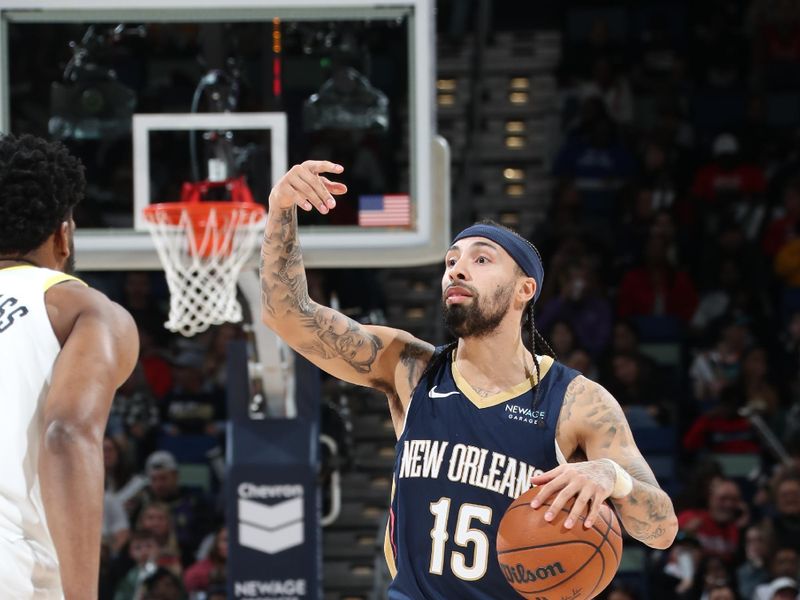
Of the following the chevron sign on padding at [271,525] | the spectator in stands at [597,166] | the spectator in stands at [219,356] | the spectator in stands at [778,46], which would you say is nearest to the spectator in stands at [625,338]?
the spectator in stands at [597,166]

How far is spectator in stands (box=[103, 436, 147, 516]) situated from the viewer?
958cm

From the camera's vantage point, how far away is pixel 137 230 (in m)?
6.83

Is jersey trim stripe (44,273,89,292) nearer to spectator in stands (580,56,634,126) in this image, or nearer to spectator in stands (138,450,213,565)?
spectator in stands (138,450,213,565)

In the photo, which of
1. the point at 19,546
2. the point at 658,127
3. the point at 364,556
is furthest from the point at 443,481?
the point at 658,127

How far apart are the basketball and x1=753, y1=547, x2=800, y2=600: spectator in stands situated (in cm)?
493

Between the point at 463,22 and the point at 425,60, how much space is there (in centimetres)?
693

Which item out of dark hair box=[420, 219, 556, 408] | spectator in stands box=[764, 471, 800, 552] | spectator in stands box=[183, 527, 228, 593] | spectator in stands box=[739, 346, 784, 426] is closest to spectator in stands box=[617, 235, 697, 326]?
spectator in stands box=[739, 346, 784, 426]

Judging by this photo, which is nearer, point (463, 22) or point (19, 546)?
point (19, 546)

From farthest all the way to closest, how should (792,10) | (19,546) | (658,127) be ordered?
(792,10)
(658,127)
(19,546)

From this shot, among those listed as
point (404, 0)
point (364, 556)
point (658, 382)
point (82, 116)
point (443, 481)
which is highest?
point (404, 0)

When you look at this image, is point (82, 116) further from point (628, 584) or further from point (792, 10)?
point (792, 10)

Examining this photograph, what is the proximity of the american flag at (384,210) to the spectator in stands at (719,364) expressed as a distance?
14.0 ft

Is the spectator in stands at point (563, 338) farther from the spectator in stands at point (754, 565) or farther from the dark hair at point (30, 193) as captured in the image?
the dark hair at point (30, 193)

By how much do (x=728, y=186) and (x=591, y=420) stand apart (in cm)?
828
